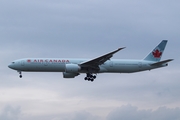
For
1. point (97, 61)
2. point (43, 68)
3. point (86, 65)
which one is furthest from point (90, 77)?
point (43, 68)

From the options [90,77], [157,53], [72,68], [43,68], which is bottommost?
[90,77]

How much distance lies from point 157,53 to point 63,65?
53.3ft

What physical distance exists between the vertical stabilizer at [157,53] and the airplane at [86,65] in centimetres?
44

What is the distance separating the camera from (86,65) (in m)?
81.4

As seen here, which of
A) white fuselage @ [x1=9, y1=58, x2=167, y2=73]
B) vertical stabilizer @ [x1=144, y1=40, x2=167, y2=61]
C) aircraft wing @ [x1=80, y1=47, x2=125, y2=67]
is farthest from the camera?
vertical stabilizer @ [x1=144, y1=40, x2=167, y2=61]

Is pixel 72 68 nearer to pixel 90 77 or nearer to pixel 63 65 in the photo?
pixel 63 65

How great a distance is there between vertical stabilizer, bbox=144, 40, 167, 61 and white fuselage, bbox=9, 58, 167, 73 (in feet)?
7.95

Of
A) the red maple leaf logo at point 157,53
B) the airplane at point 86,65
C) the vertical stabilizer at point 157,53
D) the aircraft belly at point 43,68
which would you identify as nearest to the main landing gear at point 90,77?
the airplane at point 86,65

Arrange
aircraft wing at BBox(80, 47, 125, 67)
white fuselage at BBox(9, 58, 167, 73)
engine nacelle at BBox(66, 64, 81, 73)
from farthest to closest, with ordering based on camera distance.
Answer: white fuselage at BBox(9, 58, 167, 73), engine nacelle at BBox(66, 64, 81, 73), aircraft wing at BBox(80, 47, 125, 67)

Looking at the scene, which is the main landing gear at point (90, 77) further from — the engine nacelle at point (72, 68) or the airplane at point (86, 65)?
the engine nacelle at point (72, 68)

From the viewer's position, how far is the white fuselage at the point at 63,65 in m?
80.2

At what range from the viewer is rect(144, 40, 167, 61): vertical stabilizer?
285ft

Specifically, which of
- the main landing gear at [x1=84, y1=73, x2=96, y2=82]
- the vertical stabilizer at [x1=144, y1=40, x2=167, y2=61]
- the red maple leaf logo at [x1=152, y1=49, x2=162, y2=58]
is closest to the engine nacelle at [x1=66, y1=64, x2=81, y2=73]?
the main landing gear at [x1=84, y1=73, x2=96, y2=82]

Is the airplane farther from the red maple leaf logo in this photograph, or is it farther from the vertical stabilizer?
the red maple leaf logo
